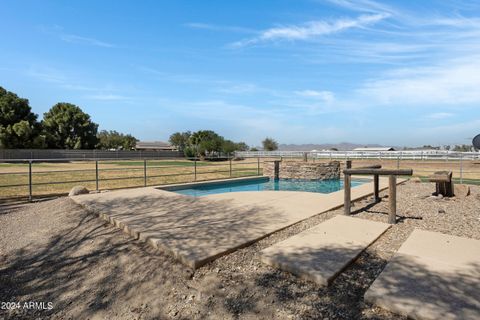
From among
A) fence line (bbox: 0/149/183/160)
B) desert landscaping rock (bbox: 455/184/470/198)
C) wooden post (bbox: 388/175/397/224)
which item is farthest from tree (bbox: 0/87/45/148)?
desert landscaping rock (bbox: 455/184/470/198)

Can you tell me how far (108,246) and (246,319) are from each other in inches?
90.1

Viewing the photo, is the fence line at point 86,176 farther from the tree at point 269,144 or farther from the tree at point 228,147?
the tree at point 269,144

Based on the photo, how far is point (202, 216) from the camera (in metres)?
4.77

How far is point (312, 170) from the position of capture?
43.5 feet

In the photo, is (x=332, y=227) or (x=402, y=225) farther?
(x=402, y=225)

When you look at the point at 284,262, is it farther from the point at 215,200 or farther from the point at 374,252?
the point at 215,200

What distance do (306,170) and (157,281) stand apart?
11338 millimetres

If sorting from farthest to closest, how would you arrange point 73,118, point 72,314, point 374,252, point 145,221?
point 73,118 < point 145,221 < point 374,252 < point 72,314

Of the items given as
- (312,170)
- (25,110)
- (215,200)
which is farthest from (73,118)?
(215,200)

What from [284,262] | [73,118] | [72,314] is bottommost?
[72,314]

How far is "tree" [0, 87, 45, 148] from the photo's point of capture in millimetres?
33522

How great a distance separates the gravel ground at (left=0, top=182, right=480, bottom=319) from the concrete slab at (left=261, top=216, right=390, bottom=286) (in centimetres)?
8

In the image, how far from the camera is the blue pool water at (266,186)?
966 cm

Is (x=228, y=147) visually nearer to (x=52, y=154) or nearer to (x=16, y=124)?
(x=52, y=154)
